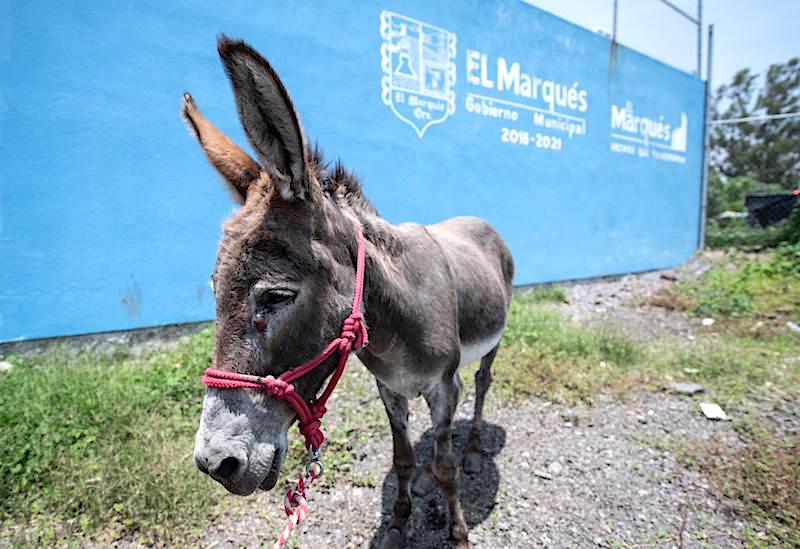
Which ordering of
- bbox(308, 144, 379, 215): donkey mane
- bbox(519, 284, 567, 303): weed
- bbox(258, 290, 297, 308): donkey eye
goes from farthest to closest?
bbox(519, 284, 567, 303): weed < bbox(308, 144, 379, 215): donkey mane < bbox(258, 290, 297, 308): donkey eye

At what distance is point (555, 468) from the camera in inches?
114

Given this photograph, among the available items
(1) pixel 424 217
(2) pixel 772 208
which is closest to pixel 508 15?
(1) pixel 424 217

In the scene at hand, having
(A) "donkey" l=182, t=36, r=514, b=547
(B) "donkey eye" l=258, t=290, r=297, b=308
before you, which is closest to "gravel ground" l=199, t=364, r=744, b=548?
(A) "donkey" l=182, t=36, r=514, b=547

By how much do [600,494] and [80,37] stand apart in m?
5.52

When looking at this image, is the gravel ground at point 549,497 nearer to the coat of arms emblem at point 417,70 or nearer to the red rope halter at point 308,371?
the red rope halter at point 308,371

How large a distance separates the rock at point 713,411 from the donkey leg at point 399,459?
8.72ft

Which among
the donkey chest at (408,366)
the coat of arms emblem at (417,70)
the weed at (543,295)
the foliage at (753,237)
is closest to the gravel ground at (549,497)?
the donkey chest at (408,366)

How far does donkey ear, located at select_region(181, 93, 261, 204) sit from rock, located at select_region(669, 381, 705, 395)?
409 centimetres

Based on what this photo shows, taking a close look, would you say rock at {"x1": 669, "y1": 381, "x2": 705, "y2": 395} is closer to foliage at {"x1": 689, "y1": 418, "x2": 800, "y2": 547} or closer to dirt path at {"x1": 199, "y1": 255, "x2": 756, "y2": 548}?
dirt path at {"x1": 199, "y1": 255, "x2": 756, "y2": 548}

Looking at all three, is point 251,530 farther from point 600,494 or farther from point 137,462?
point 600,494

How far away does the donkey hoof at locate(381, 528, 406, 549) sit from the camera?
88.3 inches

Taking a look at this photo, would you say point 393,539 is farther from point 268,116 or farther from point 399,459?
point 268,116

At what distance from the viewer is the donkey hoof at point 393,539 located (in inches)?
88.3

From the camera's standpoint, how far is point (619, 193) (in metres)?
8.92
